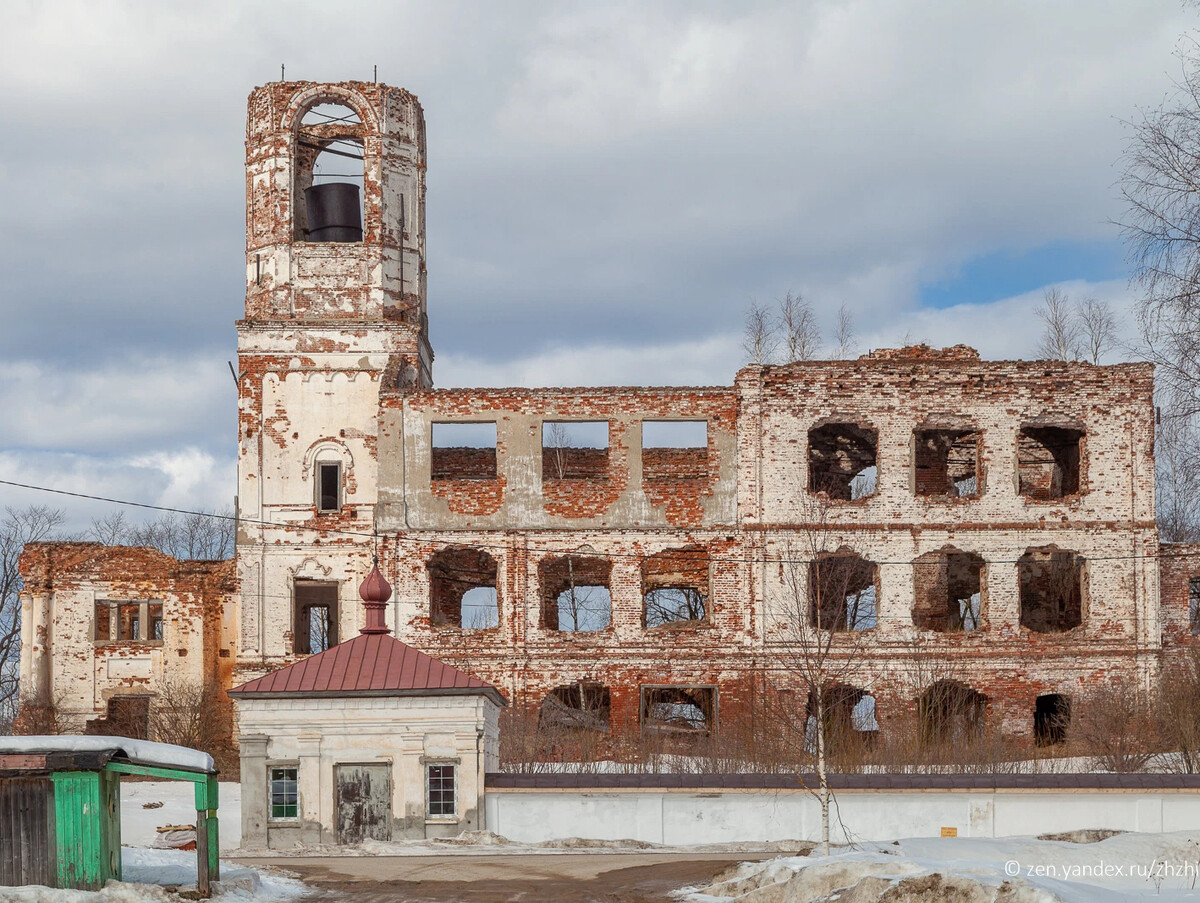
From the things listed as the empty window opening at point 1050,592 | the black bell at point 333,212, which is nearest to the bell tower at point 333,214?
the black bell at point 333,212

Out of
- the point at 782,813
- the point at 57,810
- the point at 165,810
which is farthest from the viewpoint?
the point at 165,810

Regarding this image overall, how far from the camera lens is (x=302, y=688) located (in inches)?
883

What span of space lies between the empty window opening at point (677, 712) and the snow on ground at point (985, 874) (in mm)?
11629

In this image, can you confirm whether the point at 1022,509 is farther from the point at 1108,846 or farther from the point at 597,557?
the point at 1108,846

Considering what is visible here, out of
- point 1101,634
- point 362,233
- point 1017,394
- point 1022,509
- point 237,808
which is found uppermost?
point 362,233

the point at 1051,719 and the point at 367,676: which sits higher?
the point at 367,676

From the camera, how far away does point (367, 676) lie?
22.6 meters

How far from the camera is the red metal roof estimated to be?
22344 millimetres

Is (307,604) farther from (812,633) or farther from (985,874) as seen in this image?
(985,874)

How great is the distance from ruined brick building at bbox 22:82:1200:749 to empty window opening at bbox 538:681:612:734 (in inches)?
3.9

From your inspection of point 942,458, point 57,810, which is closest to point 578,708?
point 942,458

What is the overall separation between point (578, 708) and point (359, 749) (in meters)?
11.0

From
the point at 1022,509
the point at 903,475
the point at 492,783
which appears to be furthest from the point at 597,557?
the point at 492,783

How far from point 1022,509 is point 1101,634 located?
2.76m
